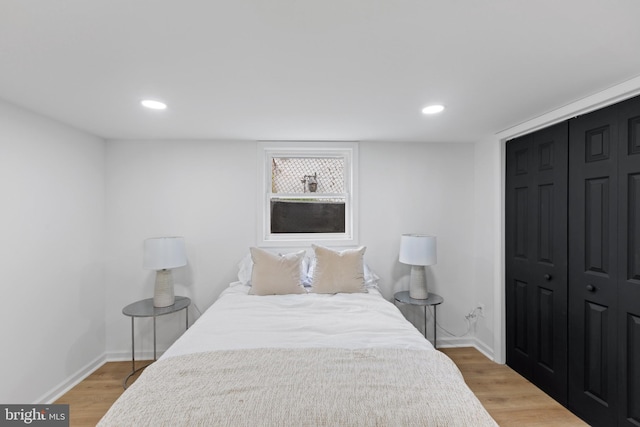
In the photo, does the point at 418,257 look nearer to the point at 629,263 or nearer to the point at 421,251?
the point at 421,251

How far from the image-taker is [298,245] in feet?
10.9

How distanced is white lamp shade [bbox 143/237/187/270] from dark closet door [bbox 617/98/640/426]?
3.37 m

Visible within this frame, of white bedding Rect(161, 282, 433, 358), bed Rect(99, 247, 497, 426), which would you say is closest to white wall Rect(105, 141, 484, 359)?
white bedding Rect(161, 282, 433, 358)

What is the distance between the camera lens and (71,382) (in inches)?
106

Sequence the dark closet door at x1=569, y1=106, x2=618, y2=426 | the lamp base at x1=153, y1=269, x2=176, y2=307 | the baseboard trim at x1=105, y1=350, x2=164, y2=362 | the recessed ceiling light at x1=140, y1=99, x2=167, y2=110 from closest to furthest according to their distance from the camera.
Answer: the dark closet door at x1=569, y1=106, x2=618, y2=426, the recessed ceiling light at x1=140, y1=99, x2=167, y2=110, the lamp base at x1=153, y1=269, x2=176, y2=307, the baseboard trim at x1=105, y1=350, x2=164, y2=362

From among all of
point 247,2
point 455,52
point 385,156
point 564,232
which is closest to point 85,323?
point 247,2

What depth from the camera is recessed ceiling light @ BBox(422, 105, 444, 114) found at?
2.24 m

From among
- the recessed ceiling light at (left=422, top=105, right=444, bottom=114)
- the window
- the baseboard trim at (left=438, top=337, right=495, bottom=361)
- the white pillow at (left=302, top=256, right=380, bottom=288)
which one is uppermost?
the recessed ceiling light at (left=422, top=105, right=444, bottom=114)

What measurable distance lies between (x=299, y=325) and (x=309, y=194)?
5.57 ft

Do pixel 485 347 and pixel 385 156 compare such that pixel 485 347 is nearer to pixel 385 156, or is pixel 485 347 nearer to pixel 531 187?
pixel 531 187

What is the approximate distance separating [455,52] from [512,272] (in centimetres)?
231

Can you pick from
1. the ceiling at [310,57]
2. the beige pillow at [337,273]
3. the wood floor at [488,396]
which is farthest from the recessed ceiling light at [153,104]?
the wood floor at [488,396]

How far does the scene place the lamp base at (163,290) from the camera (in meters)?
2.85

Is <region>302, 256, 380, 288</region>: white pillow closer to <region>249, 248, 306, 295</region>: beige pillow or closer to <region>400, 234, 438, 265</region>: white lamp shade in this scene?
<region>249, 248, 306, 295</region>: beige pillow
